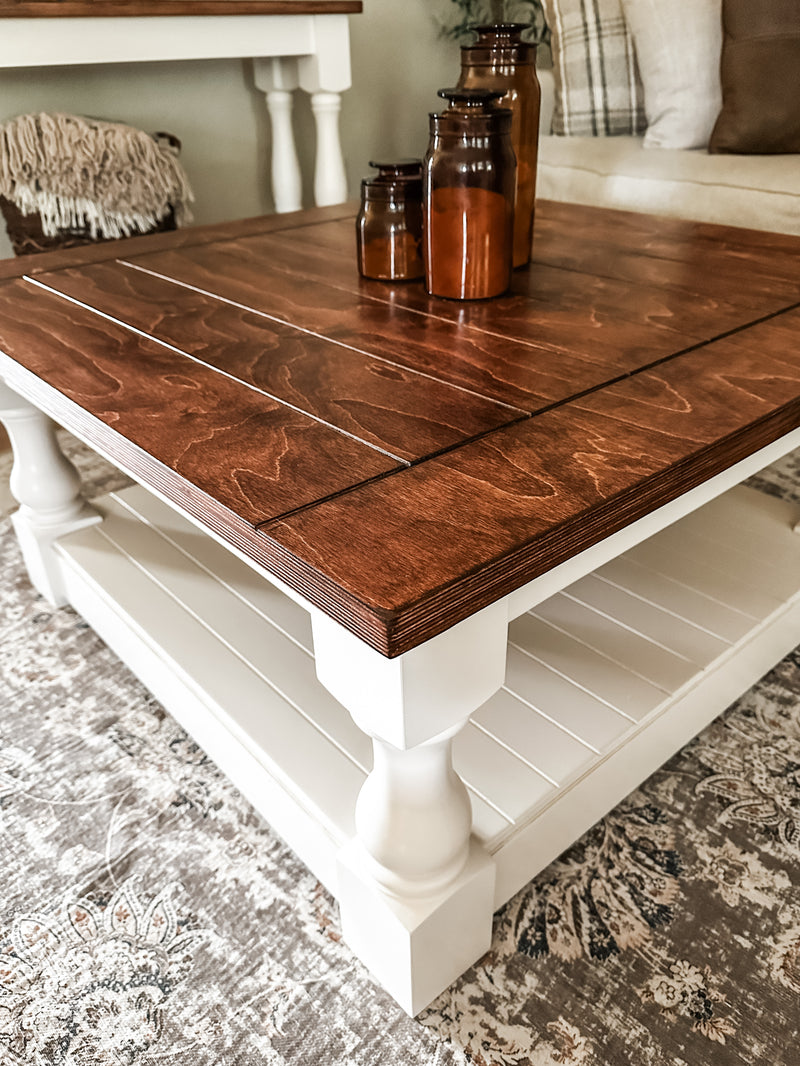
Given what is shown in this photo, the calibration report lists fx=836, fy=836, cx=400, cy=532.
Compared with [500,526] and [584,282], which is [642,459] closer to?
[500,526]

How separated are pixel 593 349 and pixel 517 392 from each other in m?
A: 0.13

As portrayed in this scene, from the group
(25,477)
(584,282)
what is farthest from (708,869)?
(25,477)

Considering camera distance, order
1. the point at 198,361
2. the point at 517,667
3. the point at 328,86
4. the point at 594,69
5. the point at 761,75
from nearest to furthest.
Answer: the point at 198,361
the point at 517,667
the point at 761,75
the point at 594,69
the point at 328,86

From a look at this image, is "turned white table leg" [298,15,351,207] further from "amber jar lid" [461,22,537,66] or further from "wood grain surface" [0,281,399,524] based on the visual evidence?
"wood grain surface" [0,281,399,524]

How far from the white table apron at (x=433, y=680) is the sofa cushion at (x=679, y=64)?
1.04 m

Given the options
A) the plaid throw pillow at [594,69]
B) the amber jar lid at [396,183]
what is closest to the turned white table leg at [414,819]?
the amber jar lid at [396,183]

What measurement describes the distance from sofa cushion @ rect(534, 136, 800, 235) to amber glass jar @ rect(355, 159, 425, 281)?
89 cm

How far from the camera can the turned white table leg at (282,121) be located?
220 centimetres

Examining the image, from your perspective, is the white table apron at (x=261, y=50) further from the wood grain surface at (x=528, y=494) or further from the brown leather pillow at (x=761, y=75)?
the wood grain surface at (x=528, y=494)

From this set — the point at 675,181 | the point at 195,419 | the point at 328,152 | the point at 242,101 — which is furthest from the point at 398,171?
the point at 242,101

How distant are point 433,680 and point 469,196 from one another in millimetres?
548

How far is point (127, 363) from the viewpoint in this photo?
30.1 inches

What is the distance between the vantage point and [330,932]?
791 mm

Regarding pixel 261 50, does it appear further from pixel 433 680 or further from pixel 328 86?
pixel 433 680
